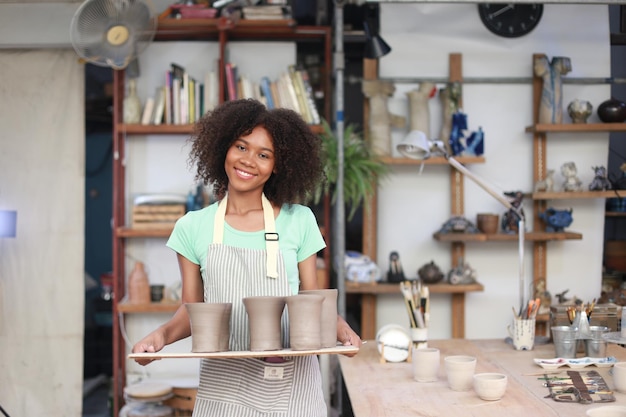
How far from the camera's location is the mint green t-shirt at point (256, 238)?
2.52m

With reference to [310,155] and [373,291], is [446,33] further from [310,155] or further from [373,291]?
[310,155]

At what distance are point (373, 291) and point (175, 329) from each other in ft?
9.34

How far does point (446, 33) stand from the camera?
5570 mm

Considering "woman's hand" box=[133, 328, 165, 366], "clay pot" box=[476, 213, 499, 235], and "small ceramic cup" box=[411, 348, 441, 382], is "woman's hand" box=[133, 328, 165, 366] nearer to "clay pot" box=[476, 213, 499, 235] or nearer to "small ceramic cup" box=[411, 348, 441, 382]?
"small ceramic cup" box=[411, 348, 441, 382]

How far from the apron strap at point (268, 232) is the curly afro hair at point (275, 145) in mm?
65

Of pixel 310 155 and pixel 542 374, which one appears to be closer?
pixel 310 155

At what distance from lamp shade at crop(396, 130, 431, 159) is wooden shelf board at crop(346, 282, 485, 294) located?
1.08 meters

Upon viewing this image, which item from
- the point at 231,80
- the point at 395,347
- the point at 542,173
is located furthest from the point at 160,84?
the point at 395,347

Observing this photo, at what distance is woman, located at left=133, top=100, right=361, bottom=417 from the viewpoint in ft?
8.16

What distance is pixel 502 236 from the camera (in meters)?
5.29

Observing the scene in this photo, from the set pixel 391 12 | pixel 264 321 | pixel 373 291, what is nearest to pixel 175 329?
pixel 264 321

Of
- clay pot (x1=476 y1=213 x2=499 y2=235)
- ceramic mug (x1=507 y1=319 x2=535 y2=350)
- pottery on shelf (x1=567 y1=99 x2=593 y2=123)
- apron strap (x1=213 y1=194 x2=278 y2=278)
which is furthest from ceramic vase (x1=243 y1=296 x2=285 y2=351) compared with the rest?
pottery on shelf (x1=567 y1=99 x2=593 y2=123)

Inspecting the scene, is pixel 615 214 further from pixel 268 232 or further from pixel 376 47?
pixel 268 232

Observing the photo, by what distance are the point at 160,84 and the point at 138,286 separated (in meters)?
1.26
